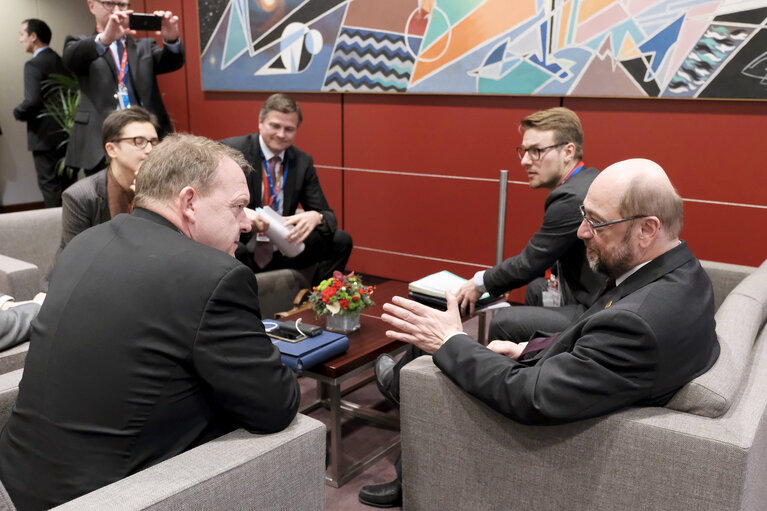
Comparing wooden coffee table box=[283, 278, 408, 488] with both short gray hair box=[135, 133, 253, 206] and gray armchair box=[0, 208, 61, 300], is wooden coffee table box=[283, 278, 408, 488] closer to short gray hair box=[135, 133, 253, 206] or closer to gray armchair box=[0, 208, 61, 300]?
short gray hair box=[135, 133, 253, 206]

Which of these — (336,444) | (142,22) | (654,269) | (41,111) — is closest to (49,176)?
(41,111)

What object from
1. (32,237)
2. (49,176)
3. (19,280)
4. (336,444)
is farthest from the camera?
(49,176)

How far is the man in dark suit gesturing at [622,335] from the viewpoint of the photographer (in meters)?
1.48

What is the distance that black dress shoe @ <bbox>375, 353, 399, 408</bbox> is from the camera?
233cm

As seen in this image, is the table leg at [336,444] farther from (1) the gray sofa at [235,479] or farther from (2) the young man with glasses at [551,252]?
(1) the gray sofa at [235,479]

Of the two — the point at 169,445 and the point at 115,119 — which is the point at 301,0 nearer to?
the point at 115,119

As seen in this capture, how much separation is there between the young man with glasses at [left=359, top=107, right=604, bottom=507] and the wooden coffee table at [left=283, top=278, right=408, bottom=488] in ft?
0.31

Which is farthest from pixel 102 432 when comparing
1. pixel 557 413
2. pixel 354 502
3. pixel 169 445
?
pixel 354 502

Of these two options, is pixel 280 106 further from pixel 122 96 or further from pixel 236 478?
pixel 236 478

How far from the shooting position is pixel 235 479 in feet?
4.38

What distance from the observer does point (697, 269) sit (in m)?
1.60

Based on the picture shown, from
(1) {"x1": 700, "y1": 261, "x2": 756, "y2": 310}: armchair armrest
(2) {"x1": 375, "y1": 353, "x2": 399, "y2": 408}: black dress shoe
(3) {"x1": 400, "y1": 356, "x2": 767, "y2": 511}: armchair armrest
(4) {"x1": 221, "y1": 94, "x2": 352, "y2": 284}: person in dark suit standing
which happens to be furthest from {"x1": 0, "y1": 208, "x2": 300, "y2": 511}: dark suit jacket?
(1) {"x1": 700, "y1": 261, "x2": 756, "y2": 310}: armchair armrest

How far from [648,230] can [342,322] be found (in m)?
1.39

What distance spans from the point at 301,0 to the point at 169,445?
14.6 ft
